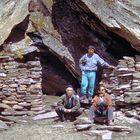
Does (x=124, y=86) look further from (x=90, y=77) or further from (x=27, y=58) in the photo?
(x=27, y=58)

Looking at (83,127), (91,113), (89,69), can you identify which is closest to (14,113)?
(89,69)

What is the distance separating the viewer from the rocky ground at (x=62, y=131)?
14805 mm

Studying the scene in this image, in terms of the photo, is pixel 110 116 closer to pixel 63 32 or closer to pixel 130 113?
pixel 130 113

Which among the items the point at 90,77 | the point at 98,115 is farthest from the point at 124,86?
the point at 98,115

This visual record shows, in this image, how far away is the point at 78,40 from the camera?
795 inches

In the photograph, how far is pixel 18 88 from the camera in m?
18.7

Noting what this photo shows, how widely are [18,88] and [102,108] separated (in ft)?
14.0

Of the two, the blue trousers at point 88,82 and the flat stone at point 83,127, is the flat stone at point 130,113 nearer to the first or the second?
the blue trousers at point 88,82

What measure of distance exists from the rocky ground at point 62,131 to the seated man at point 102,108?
1.19 feet

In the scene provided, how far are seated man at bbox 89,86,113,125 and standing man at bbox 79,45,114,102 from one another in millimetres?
2184

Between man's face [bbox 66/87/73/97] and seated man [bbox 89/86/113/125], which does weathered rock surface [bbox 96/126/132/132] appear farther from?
man's face [bbox 66/87/73/97]

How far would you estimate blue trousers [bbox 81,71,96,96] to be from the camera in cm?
1825

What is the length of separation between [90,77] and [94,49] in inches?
69.2

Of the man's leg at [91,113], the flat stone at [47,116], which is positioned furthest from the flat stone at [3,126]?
the man's leg at [91,113]
